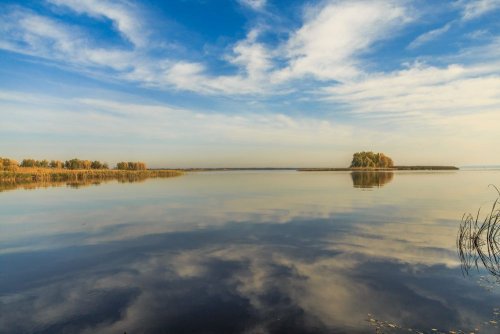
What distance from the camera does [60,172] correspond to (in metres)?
89.6

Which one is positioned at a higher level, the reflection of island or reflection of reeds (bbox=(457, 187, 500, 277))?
the reflection of island

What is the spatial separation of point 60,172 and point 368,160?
13908 cm

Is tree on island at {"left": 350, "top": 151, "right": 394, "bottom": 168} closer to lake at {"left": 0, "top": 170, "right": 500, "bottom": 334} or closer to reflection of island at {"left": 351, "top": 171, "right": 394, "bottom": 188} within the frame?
reflection of island at {"left": 351, "top": 171, "right": 394, "bottom": 188}

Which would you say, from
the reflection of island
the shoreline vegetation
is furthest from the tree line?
the reflection of island

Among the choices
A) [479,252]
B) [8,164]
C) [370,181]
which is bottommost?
[479,252]

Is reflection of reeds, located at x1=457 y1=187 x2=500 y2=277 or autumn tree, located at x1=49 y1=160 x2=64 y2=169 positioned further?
autumn tree, located at x1=49 y1=160 x2=64 y2=169

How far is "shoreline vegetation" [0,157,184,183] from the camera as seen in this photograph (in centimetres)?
7525

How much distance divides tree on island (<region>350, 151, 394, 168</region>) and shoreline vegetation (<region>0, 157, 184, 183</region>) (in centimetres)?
10587

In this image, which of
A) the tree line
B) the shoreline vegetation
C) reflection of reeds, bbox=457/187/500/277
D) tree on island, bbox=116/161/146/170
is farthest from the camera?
tree on island, bbox=116/161/146/170

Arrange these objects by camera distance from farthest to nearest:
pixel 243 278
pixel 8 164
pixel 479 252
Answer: pixel 8 164 → pixel 479 252 → pixel 243 278

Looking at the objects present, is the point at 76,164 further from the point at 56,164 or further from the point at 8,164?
the point at 8,164

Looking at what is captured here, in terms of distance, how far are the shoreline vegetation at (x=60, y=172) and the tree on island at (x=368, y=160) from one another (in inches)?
4168

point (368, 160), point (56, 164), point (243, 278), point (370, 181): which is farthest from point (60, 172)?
point (368, 160)

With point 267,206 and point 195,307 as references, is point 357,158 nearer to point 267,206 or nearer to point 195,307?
point 267,206
